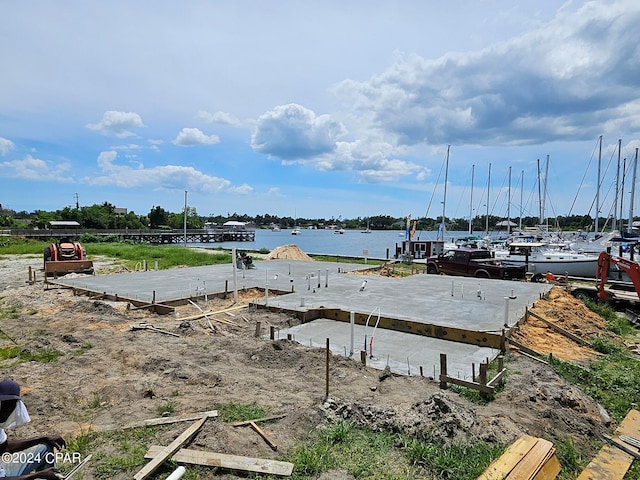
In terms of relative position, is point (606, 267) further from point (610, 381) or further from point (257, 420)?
point (257, 420)

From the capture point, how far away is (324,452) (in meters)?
4.30

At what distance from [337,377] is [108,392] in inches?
136

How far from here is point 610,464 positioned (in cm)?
475

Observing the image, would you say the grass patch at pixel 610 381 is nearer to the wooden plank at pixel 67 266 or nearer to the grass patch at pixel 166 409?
the grass patch at pixel 166 409

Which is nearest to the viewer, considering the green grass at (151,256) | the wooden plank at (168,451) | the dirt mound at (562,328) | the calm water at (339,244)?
the wooden plank at (168,451)

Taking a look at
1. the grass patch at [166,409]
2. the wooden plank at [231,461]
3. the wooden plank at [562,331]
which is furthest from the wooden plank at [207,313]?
the wooden plank at [562,331]

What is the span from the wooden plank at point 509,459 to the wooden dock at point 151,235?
47747 millimetres

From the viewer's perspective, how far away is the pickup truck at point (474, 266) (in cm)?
1995

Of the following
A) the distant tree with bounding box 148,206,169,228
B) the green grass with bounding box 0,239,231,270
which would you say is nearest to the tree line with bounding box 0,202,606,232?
the distant tree with bounding box 148,206,169,228

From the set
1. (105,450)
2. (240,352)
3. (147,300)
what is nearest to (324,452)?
(105,450)

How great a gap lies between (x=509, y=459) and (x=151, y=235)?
69231mm

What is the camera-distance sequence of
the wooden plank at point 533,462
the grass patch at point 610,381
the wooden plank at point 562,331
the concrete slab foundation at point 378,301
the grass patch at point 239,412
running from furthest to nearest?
the wooden plank at point 562,331 < the concrete slab foundation at point 378,301 < the grass patch at point 610,381 < the grass patch at point 239,412 < the wooden plank at point 533,462

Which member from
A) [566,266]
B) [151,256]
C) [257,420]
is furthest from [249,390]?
[151,256]

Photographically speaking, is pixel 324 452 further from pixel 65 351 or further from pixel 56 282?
pixel 56 282
